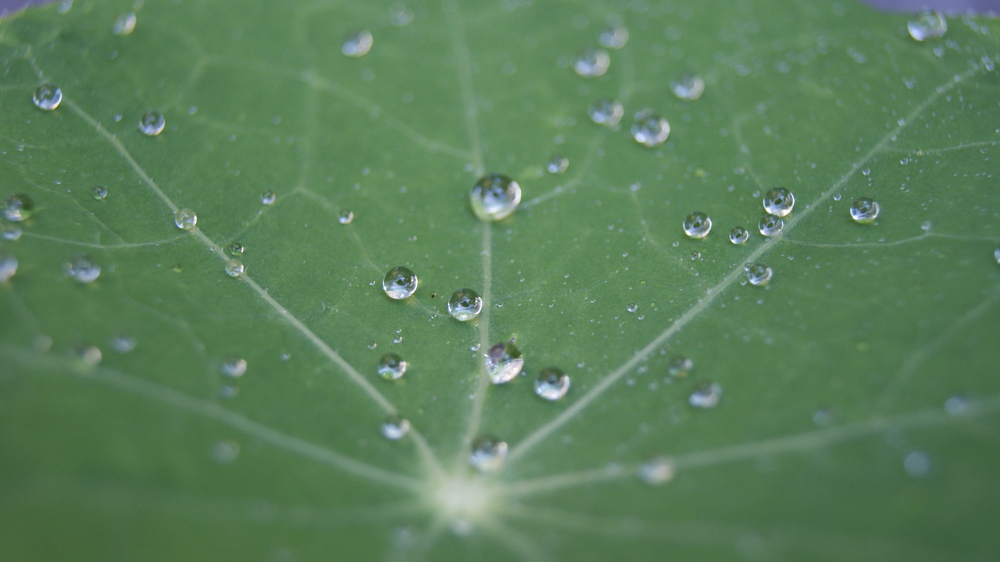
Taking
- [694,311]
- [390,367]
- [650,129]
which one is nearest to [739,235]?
[694,311]

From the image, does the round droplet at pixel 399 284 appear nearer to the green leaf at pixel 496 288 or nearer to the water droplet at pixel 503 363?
the green leaf at pixel 496 288

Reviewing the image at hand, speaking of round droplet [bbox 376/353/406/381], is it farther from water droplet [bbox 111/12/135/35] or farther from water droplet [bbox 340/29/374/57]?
water droplet [bbox 111/12/135/35]

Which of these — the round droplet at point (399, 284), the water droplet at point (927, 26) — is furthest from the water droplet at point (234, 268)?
the water droplet at point (927, 26)

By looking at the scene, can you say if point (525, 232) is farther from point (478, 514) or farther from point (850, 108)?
point (850, 108)

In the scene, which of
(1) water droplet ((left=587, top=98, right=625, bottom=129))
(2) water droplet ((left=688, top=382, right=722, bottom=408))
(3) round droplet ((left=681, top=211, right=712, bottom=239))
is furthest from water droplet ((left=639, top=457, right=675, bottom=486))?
(1) water droplet ((left=587, top=98, right=625, bottom=129))

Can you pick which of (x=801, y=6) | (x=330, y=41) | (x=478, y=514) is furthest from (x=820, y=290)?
(x=330, y=41)

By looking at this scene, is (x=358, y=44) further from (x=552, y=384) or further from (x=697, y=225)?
(x=552, y=384)

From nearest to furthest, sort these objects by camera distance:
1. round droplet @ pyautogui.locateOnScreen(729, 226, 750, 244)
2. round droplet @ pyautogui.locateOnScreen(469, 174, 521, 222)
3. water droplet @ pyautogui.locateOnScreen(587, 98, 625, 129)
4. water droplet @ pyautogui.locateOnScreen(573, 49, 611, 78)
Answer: round droplet @ pyautogui.locateOnScreen(729, 226, 750, 244)
round droplet @ pyautogui.locateOnScreen(469, 174, 521, 222)
water droplet @ pyautogui.locateOnScreen(587, 98, 625, 129)
water droplet @ pyautogui.locateOnScreen(573, 49, 611, 78)
